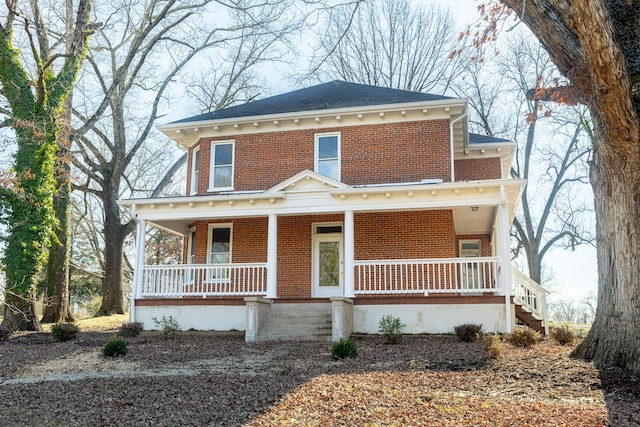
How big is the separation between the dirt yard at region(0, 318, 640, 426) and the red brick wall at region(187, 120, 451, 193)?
21.8 ft

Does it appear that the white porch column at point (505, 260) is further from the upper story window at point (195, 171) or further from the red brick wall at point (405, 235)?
the upper story window at point (195, 171)

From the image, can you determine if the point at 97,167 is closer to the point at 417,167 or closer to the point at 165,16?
the point at 165,16

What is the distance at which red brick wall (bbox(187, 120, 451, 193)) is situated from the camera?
16094 mm

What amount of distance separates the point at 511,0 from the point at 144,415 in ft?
23.4

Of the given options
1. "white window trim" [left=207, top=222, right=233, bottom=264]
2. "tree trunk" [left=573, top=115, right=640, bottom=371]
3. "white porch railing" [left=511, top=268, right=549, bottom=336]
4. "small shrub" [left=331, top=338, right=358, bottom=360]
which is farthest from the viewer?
"white window trim" [left=207, top=222, right=233, bottom=264]

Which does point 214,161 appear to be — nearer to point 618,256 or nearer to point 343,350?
point 343,350

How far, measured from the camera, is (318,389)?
7.17 metres

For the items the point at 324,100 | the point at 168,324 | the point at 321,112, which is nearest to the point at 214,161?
the point at 321,112

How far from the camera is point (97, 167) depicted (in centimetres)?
2383

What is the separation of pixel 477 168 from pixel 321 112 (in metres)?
6.56

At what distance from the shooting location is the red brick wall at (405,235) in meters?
15.4

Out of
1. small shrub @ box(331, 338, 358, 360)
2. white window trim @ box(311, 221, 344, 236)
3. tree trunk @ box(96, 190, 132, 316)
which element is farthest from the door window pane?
tree trunk @ box(96, 190, 132, 316)

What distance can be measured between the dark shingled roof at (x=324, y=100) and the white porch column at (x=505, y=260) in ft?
14.8

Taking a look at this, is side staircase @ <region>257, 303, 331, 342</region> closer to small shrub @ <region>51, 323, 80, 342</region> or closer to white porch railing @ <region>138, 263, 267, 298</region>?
white porch railing @ <region>138, 263, 267, 298</region>
